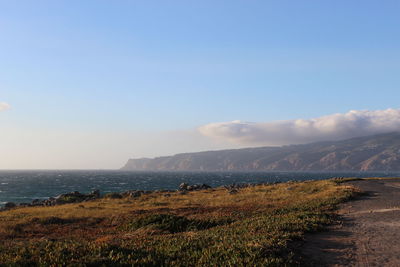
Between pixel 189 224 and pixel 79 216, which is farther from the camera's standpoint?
pixel 79 216

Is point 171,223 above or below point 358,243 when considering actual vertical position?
below

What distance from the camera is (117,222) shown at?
1062 inches

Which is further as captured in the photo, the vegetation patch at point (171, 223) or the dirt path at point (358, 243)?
the vegetation patch at point (171, 223)

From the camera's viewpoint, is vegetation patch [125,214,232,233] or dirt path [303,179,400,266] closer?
dirt path [303,179,400,266]

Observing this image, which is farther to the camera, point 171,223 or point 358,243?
point 171,223

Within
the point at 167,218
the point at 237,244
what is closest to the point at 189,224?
the point at 167,218

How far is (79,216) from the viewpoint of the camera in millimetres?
31453

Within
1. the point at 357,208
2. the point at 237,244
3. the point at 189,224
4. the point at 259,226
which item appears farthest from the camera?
the point at 357,208

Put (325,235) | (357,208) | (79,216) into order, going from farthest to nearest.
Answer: (79,216) → (357,208) → (325,235)

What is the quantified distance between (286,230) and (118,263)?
27.9ft

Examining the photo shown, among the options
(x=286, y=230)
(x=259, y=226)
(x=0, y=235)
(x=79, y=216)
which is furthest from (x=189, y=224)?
(x=79, y=216)

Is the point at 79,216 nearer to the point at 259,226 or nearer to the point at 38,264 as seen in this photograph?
the point at 259,226

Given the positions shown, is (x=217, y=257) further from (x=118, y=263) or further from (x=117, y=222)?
(x=117, y=222)

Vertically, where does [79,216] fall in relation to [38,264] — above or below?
below
